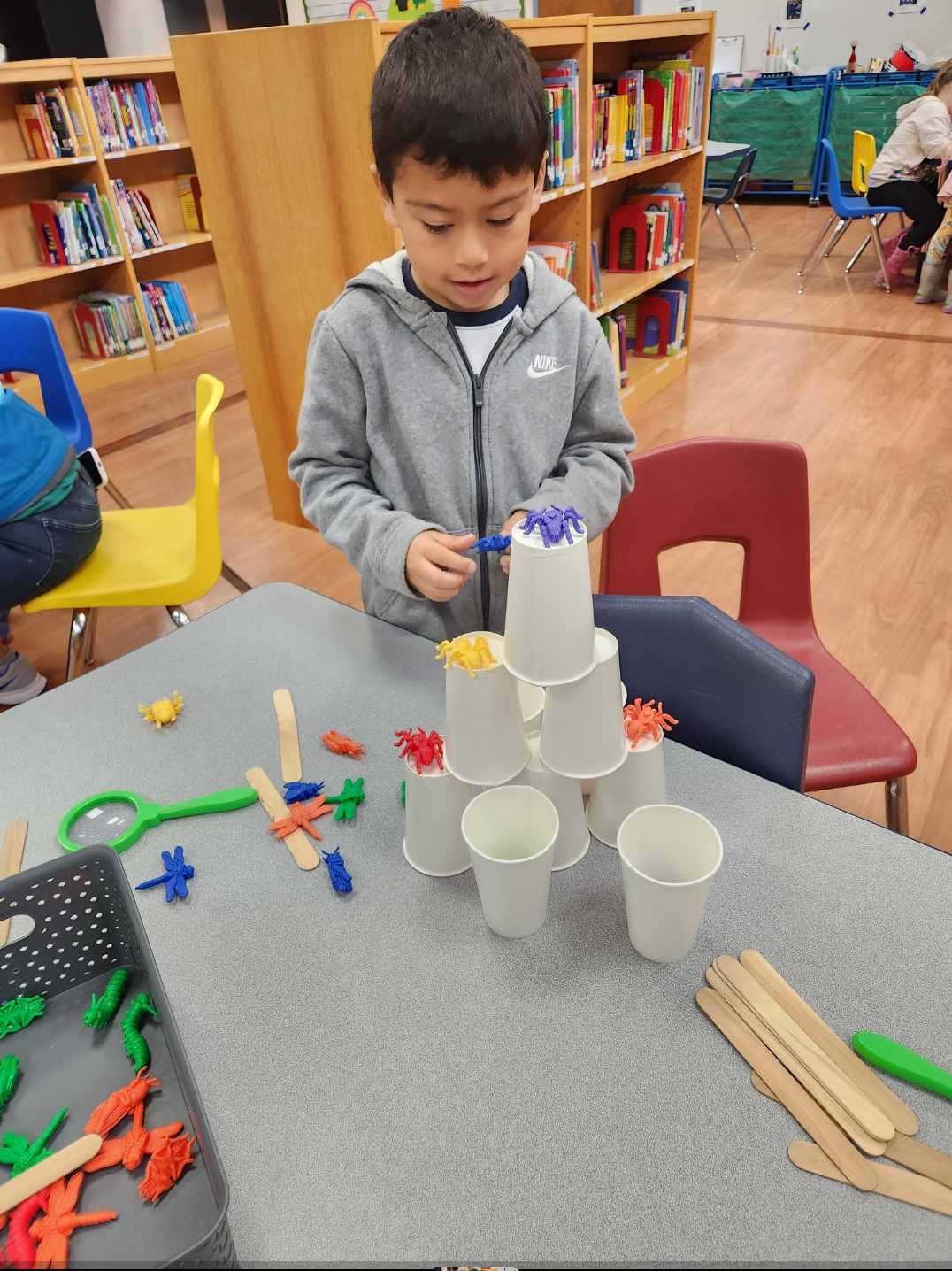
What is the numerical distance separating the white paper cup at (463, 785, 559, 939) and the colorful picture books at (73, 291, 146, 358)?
4.35 meters

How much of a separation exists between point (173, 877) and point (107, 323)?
13.9ft

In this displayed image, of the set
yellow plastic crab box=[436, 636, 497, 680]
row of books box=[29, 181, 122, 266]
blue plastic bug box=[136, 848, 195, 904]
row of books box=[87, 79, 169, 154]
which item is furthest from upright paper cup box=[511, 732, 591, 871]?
row of books box=[87, 79, 169, 154]

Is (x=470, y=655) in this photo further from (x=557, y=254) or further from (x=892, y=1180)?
(x=557, y=254)

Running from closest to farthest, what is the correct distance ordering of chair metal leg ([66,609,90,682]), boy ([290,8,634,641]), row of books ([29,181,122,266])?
boy ([290,8,634,641]) < chair metal leg ([66,609,90,682]) < row of books ([29,181,122,266])

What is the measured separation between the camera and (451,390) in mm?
1067

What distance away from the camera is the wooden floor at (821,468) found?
2074 millimetres

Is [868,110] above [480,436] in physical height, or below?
below

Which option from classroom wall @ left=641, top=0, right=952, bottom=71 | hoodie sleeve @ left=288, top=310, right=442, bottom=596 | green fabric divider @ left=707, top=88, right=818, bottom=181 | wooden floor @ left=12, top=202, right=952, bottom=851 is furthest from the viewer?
green fabric divider @ left=707, top=88, right=818, bottom=181

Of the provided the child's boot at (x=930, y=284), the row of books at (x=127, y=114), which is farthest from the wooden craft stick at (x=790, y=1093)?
the child's boot at (x=930, y=284)

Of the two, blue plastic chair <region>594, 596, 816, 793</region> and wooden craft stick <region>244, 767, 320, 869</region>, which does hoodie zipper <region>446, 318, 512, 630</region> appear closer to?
blue plastic chair <region>594, 596, 816, 793</region>

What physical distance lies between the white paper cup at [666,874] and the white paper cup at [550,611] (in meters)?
0.14

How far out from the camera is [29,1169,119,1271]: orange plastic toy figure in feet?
1.62

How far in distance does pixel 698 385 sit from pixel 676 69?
124 cm

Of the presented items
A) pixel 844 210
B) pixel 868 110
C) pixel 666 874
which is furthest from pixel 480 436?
pixel 868 110
